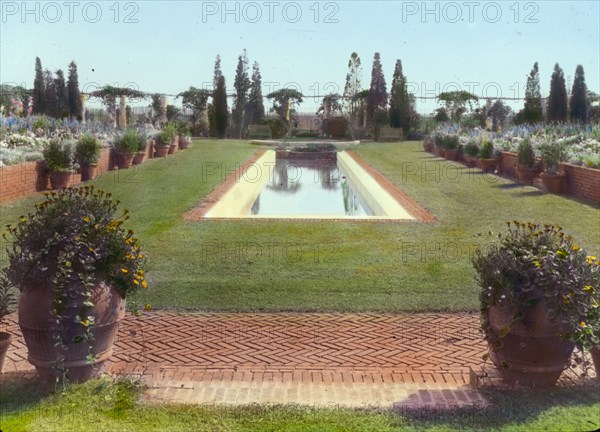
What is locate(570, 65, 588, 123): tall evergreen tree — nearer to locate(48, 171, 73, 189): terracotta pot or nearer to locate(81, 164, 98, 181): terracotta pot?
locate(81, 164, 98, 181): terracotta pot

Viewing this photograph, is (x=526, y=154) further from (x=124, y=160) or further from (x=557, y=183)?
(x=124, y=160)

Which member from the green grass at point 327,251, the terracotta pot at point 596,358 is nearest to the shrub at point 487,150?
the green grass at point 327,251

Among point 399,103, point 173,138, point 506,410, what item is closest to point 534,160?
point 506,410

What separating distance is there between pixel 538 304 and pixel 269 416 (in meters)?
1.36

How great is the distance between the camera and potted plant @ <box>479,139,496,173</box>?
15648mm

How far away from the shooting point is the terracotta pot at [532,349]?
3.07 metres

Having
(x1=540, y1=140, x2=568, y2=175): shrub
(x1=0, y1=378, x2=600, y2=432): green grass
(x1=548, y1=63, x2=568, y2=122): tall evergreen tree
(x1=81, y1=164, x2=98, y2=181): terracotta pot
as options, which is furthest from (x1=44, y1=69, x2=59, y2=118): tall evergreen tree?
(x1=0, y1=378, x2=600, y2=432): green grass

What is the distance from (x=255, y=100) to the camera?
33125 millimetres

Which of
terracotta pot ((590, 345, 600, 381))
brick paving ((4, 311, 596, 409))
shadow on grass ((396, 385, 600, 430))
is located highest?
terracotta pot ((590, 345, 600, 381))

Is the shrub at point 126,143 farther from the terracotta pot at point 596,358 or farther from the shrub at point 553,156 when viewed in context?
the terracotta pot at point 596,358

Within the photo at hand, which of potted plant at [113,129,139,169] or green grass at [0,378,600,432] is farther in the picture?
potted plant at [113,129,139,169]

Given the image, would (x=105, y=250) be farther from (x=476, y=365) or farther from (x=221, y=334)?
(x=476, y=365)

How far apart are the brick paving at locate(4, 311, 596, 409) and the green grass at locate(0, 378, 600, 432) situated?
17 cm

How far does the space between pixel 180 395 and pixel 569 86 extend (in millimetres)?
28111
